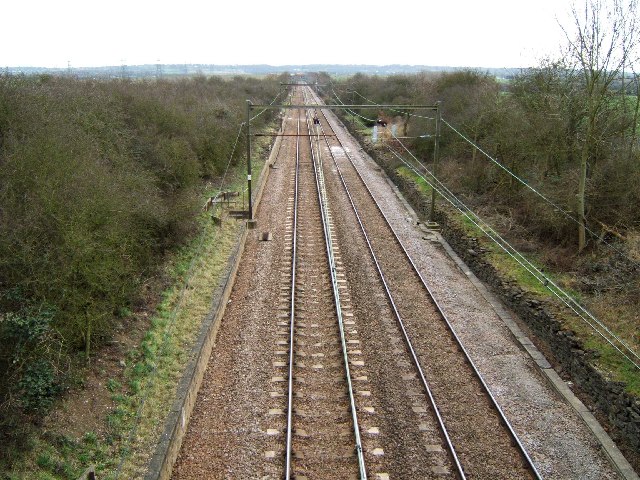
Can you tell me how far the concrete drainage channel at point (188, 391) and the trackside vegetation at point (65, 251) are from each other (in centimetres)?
99

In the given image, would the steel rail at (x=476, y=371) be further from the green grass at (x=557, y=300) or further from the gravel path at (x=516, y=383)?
the green grass at (x=557, y=300)

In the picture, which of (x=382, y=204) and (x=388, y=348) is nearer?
(x=388, y=348)

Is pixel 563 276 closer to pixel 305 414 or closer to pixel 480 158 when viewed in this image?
pixel 305 414

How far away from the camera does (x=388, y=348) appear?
13758 mm

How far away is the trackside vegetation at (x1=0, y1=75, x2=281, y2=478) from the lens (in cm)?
956

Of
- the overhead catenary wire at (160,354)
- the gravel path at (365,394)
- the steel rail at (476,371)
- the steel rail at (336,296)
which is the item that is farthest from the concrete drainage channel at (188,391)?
the steel rail at (476,371)

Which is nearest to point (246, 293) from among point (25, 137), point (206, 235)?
point (206, 235)

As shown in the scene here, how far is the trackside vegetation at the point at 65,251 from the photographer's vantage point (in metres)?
9.56

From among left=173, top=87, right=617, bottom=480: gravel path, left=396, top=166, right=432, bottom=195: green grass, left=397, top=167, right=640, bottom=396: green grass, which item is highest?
left=396, top=166, right=432, bottom=195: green grass

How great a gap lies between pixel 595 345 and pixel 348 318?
6101mm

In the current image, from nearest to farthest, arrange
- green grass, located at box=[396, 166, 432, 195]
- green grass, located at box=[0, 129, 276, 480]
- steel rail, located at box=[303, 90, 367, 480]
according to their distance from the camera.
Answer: green grass, located at box=[0, 129, 276, 480], steel rail, located at box=[303, 90, 367, 480], green grass, located at box=[396, 166, 432, 195]

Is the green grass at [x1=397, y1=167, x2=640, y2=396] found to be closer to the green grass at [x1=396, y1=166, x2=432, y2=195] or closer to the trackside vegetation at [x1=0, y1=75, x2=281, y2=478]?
the green grass at [x1=396, y1=166, x2=432, y2=195]

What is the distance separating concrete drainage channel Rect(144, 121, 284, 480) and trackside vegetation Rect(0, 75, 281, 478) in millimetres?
992

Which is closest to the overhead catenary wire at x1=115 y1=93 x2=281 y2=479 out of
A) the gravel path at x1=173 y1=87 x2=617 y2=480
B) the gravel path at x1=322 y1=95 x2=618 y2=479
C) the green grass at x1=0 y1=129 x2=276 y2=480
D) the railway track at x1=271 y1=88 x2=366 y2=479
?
the green grass at x1=0 y1=129 x2=276 y2=480
